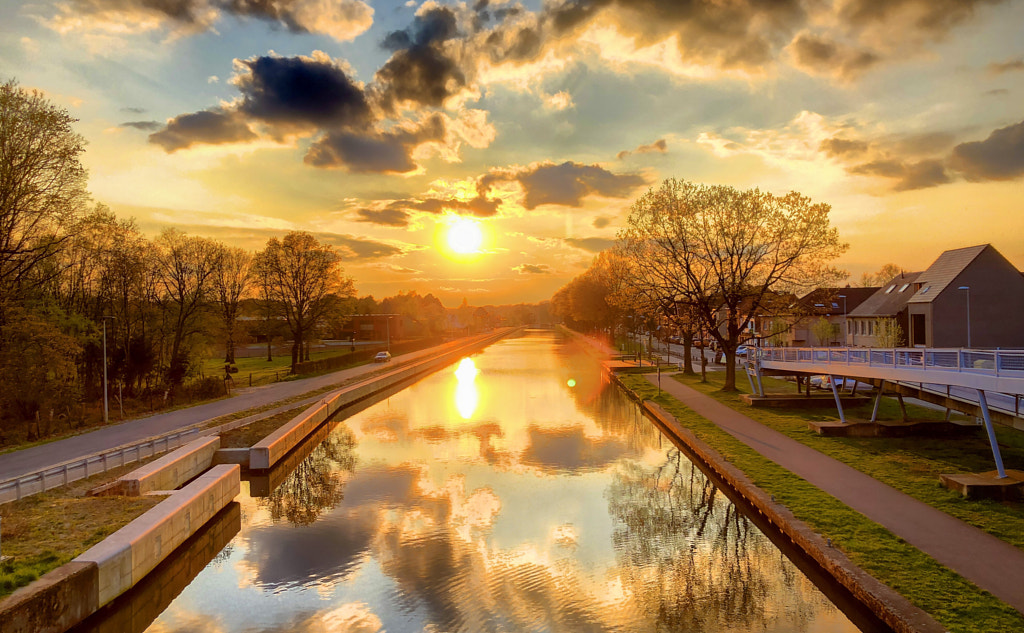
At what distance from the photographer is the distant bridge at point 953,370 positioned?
15.4 meters

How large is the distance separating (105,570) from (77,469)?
845cm

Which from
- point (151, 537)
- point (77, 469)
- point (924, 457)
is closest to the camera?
point (151, 537)

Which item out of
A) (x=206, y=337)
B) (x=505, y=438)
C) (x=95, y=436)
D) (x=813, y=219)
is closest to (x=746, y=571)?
(x=505, y=438)

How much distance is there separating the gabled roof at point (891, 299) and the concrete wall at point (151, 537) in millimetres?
62627

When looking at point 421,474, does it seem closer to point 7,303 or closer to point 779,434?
point 779,434

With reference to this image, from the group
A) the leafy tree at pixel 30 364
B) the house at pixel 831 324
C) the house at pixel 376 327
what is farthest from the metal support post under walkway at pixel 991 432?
the house at pixel 376 327

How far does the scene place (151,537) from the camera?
13.1 metres

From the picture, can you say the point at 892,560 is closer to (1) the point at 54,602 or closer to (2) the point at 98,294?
(1) the point at 54,602

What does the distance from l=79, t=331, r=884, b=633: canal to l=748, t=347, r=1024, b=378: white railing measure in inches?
309

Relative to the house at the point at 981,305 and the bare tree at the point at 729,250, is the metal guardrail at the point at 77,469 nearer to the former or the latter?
the bare tree at the point at 729,250

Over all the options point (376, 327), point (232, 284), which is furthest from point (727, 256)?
point (376, 327)

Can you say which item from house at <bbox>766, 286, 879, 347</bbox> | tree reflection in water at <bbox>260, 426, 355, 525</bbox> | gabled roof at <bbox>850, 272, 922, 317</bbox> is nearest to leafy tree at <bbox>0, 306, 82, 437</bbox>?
tree reflection in water at <bbox>260, 426, 355, 525</bbox>

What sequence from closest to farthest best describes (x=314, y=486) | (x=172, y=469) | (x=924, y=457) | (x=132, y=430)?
(x=172, y=469) < (x=924, y=457) < (x=314, y=486) < (x=132, y=430)

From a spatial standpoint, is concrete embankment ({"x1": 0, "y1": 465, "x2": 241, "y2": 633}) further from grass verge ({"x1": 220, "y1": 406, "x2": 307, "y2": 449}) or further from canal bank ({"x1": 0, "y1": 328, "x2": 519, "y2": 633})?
grass verge ({"x1": 220, "y1": 406, "x2": 307, "y2": 449})
